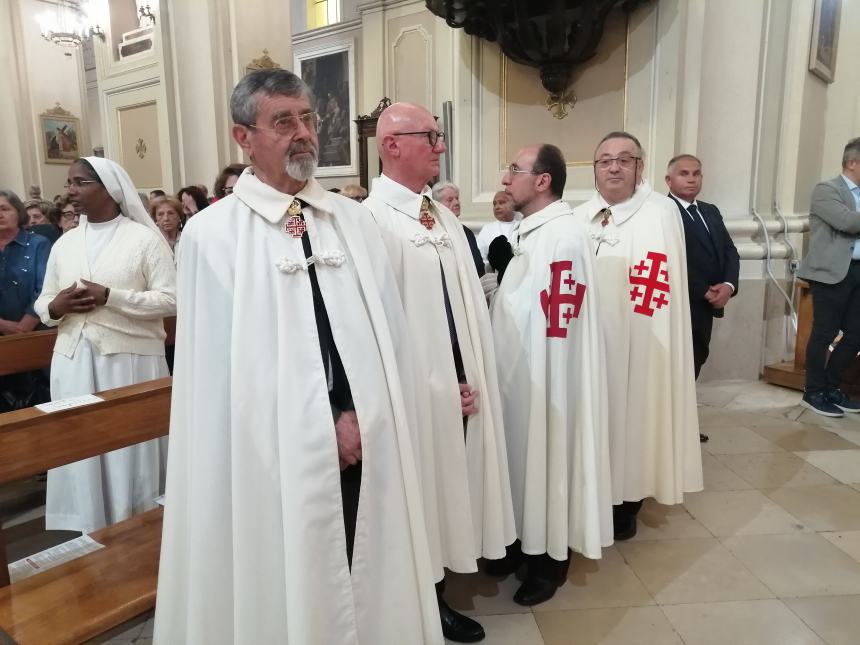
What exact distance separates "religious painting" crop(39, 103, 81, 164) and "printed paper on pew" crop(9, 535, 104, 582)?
10.2m

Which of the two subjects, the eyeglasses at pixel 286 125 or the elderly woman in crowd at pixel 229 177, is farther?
the elderly woman in crowd at pixel 229 177

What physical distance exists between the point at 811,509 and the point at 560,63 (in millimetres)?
3680

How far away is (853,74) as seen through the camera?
22.5 feet

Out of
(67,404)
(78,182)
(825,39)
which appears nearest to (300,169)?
(67,404)

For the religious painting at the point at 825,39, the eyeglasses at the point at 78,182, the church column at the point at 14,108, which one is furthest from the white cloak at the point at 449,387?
the church column at the point at 14,108

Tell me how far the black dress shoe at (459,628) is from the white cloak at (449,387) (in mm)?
261

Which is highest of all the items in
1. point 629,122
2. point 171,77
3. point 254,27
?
point 254,27

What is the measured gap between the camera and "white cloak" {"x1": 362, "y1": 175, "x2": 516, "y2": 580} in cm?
222

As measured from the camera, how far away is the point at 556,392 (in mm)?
2602

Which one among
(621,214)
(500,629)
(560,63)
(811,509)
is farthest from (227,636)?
(560,63)

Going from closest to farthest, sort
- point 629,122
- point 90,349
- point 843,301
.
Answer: point 90,349, point 843,301, point 629,122

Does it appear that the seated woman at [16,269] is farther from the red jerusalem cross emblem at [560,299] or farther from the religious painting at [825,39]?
the religious painting at [825,39]

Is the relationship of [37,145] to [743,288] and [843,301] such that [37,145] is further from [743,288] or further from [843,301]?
[843,301]

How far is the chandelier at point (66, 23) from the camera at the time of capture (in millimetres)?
9844
